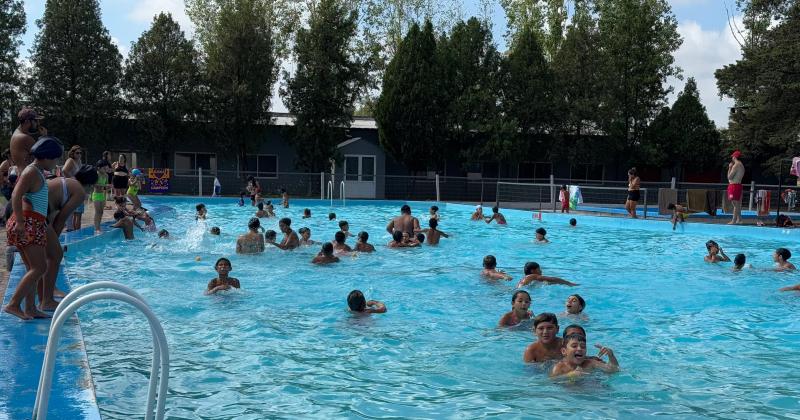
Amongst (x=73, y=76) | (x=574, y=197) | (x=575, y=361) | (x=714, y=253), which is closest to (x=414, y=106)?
(x=574, y=197)

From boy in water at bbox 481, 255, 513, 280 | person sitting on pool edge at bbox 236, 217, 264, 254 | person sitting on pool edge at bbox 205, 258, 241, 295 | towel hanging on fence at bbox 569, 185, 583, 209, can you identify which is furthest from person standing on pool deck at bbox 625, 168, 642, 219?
person sitting on pool edge at bbox 205, 258, 241, 295

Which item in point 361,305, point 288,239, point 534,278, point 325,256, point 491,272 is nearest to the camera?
point 361,305

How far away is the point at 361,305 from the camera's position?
8688 millimetres

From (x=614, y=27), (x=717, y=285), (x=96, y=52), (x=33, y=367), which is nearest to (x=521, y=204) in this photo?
(x=614, y=27)

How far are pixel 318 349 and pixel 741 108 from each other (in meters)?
33.3

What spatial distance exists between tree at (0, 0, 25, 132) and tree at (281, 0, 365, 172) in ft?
41.2

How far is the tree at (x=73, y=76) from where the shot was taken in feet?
104

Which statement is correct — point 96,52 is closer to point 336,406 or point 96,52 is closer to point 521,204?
point 521,204

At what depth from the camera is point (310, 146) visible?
3356cm

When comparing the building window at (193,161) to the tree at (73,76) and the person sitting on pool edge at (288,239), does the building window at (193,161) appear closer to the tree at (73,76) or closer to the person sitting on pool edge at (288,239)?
the tree at (73,76)

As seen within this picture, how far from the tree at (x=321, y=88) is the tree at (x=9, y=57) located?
41.2ft

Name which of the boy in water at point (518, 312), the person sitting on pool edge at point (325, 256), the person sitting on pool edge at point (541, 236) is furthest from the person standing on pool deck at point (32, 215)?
the person sitting on pool edge at point (541, 236)

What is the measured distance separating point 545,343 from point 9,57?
33436 millimetres

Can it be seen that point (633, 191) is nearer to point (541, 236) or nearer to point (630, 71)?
point (541, 236)
